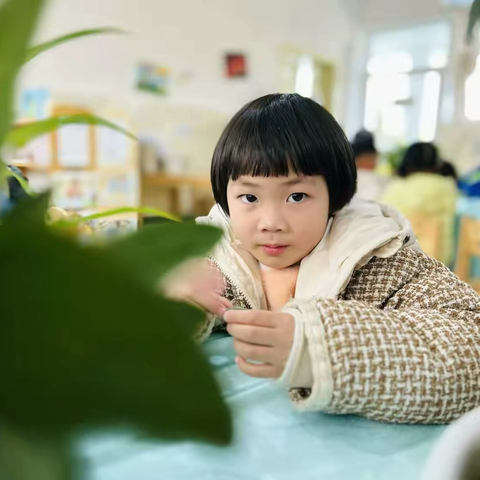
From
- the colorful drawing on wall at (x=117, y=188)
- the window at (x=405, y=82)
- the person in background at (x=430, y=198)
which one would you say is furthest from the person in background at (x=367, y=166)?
the window at (x=405, y=82)

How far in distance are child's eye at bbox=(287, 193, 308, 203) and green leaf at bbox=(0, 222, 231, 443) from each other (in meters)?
Result: 0.41

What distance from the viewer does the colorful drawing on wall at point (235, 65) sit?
3369 mm

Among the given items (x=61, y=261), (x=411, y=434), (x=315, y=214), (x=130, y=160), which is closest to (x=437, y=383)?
(x=411, y=434)

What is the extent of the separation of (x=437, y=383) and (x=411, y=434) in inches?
1.6

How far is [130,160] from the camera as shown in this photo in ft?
9.00

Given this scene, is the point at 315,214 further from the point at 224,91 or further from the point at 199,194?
the point at 224,91

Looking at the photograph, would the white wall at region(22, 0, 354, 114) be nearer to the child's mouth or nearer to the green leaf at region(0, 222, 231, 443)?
the child's mouth

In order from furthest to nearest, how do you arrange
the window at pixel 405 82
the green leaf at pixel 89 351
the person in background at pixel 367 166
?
the window at pixel 405 82
the person in background at pixel 367 166
the green leaf at pixel 89 351

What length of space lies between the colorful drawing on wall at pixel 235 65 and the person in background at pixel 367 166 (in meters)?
1.75

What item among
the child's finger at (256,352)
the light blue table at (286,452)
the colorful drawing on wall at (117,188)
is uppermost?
the child's finger at (256,352)

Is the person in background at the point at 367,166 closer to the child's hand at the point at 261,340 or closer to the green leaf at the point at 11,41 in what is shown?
the child's hand at the point at 261,340

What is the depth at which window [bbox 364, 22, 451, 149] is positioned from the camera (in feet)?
13.0

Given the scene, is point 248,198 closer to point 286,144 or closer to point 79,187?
point 286,144

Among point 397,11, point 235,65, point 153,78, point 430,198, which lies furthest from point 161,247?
point 397,11
